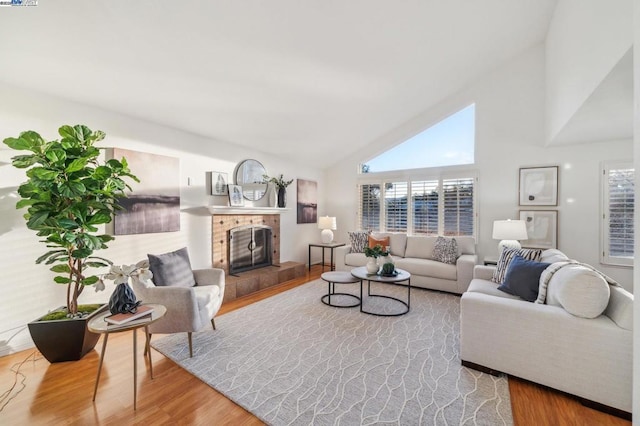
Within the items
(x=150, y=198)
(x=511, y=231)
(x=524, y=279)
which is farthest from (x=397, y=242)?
(x=150, y=198)

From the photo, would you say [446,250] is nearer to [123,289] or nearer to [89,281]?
[123,289]

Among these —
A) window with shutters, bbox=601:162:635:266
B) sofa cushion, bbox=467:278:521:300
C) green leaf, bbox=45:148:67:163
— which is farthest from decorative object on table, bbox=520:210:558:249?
green leaf, bbox=45:148:67:163

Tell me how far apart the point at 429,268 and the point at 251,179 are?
335 cm

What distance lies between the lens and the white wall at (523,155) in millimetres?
3951

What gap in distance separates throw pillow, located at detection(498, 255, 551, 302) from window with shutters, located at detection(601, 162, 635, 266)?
7.71 ft

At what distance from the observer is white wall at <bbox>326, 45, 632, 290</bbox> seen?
395cm

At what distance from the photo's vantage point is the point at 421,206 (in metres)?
5.41

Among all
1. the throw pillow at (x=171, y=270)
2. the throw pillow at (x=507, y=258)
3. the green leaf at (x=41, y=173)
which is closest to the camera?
the green leaf at (x=41, y=173)

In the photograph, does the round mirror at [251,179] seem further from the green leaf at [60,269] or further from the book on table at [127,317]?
the book on table at [127,317]

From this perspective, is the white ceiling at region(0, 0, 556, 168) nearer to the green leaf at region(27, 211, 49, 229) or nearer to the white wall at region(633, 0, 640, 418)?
the green leaf at region(27, 211, 49, 229)

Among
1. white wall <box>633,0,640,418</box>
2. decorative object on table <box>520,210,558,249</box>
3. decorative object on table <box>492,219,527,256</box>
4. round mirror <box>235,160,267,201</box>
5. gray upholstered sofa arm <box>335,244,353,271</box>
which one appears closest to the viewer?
white wall <box>633,0,640,418</box>

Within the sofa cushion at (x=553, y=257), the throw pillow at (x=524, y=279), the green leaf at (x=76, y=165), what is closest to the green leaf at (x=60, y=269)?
the green leaf at (x=76, y=165)

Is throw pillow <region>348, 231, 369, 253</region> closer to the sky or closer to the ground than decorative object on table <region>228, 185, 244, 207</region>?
closer to the ground

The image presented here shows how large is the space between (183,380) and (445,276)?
12.1 ft
